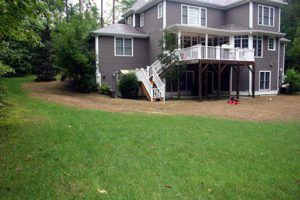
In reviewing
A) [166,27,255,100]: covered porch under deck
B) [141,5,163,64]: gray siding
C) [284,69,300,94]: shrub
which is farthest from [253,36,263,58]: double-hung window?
[141,5,163,64]: gray siding

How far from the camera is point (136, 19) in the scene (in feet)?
75.4

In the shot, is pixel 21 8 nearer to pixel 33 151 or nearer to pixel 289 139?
pixel 33 151

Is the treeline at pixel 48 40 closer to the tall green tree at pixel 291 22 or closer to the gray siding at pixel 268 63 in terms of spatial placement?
the gray siding at pixel 268 63

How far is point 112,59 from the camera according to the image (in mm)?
19547

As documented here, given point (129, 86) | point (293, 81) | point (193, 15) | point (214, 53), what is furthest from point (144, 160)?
point (293, 81)

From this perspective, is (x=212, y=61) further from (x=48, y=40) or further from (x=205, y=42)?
(x=48, y=40)

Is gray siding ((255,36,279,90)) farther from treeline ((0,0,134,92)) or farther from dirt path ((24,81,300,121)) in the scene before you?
treeline ((0,0,134,92))

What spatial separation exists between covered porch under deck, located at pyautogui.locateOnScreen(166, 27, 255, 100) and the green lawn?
31.1 ft

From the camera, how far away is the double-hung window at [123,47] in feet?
64.7

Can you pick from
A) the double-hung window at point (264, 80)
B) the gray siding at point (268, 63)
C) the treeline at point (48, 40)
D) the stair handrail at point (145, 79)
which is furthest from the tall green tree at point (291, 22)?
the treeline at point (48, 40)

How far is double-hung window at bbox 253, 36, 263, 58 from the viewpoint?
2066cm

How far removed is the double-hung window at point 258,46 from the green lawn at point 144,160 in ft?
47.2

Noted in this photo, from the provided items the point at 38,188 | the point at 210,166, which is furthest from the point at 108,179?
the point at 210,166

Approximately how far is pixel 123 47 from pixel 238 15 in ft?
32.3
